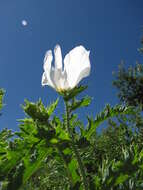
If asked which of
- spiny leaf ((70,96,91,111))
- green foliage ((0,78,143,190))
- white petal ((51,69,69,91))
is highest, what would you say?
white petal ((51,69,69,91))

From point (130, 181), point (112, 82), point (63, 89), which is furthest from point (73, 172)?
point (112, 82)

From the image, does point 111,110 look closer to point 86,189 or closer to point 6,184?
point 86,189

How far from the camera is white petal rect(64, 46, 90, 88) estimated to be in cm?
154

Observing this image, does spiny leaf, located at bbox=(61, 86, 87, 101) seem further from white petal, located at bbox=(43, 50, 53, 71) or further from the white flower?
white petal, located at bbox=(43, 50, 53, 71)

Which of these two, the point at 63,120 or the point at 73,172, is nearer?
the point at 73,172

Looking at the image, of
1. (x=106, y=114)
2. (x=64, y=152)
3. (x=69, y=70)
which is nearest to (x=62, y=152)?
(x=64, y=152)

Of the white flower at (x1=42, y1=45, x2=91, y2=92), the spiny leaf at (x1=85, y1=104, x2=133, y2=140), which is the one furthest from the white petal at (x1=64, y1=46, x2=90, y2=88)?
the spiny leaf at (x1=85, y1=104, x2=133, y2=140)

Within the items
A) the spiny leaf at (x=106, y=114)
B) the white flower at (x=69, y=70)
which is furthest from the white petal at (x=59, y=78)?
the spiny leaf at (x=106, y=114)

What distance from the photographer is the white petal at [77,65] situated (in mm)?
1544

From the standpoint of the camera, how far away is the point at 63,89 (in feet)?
5.10

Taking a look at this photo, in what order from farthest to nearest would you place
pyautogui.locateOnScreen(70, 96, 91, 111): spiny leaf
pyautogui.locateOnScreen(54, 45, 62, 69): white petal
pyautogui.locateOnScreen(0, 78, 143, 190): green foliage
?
pyautogui.locateOnScreen(54, 45, 62, 69): white petal → pyautogui.locateOnScreen(70, 96, 91, 111): spiny leaf → pyautogui.locateOnScreen(0, 78, 143, 190): green foliage

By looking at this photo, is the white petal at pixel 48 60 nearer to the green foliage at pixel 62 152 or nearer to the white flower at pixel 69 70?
the white flower at pixel 69 70

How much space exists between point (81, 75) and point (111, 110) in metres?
0.22

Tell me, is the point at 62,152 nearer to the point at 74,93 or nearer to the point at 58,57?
the point at 74,93
